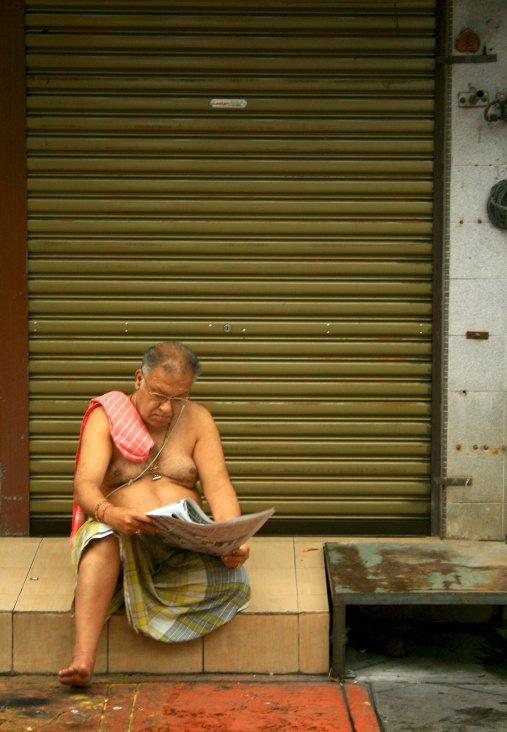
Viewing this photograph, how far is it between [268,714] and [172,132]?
334 cm

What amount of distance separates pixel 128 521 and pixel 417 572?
5.14ft

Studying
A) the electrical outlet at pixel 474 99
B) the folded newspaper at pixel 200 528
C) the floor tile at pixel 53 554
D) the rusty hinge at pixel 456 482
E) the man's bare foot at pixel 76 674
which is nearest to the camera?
the folded newspaper at pixel 200 528

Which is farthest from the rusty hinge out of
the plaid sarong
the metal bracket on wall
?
the plaid sarong

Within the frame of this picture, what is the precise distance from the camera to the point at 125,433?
3748 mm

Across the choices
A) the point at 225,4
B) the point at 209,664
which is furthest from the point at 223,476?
the point at 225,4

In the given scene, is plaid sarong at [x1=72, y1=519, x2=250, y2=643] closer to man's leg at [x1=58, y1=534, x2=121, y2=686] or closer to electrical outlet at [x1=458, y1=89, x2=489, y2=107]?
man's leg at [x1=58, y1=534, x2=121, y2=686]

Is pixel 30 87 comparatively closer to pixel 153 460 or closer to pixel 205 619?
pixel 153 460

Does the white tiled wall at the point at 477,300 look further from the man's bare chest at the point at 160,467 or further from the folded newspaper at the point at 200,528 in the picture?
the folded newspaper at the point at 200,528

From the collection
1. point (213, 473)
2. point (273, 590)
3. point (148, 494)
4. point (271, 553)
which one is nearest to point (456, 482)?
point (271, 553)

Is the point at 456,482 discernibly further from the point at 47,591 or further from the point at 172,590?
the point at 47,591

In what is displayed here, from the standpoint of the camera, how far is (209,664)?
12.4ft

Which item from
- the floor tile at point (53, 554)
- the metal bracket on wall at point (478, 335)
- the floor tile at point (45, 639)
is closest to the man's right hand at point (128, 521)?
the floor tile at point (45, 639)

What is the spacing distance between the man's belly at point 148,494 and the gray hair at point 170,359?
1.83ft

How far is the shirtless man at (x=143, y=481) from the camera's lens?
3451mm
